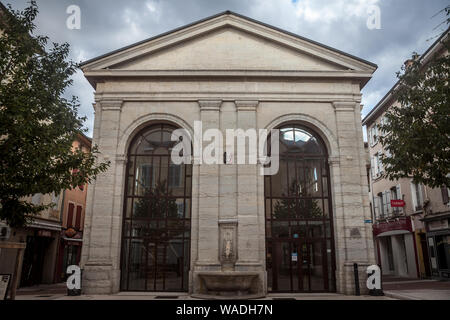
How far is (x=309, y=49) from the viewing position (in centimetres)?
1647

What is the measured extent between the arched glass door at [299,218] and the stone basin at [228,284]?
2.17 metres

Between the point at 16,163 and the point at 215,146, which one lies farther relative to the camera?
the point at 215,146

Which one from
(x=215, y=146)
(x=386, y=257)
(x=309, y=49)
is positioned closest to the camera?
(x=215, y=146)

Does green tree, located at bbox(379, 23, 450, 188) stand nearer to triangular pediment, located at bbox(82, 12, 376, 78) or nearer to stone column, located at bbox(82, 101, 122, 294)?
triangular pediment, located at bbox(82, 12, 376, 78)

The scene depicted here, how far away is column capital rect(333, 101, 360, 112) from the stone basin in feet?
26.9

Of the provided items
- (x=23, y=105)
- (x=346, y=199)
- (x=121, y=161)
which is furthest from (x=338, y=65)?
(x=23, y=105)

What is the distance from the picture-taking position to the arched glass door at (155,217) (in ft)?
48.3

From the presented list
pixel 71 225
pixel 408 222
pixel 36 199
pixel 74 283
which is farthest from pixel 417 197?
pixel 36 199

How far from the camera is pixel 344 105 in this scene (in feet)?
52.6

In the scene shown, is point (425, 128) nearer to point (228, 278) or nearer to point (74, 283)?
point (228, 278)

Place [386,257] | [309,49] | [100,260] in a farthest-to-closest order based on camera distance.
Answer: [386,257] → [309,49] → [100,260]

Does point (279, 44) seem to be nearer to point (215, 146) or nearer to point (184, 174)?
point (215, 146)

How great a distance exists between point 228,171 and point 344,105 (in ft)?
19.8

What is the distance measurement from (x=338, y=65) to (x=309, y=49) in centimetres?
152
